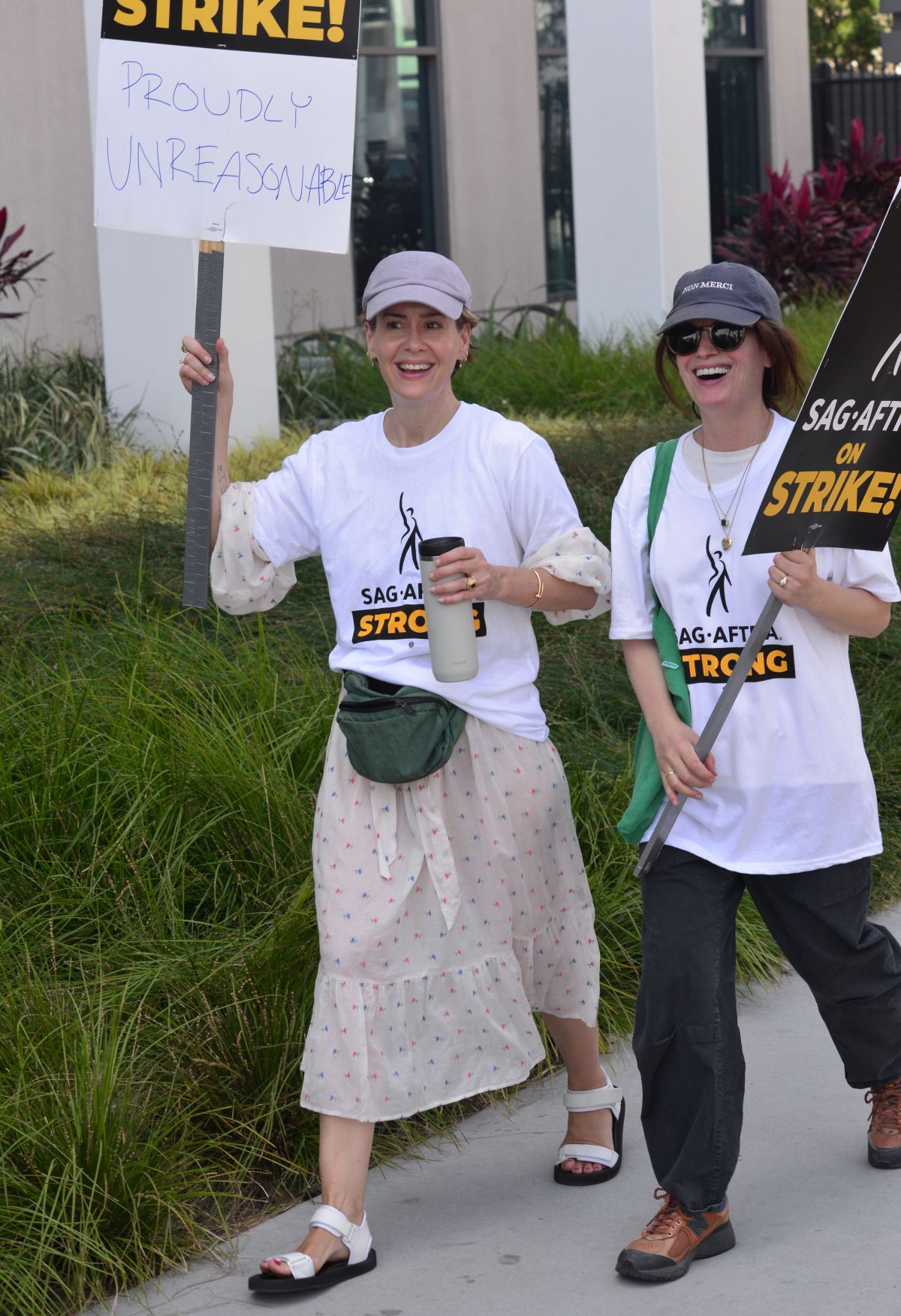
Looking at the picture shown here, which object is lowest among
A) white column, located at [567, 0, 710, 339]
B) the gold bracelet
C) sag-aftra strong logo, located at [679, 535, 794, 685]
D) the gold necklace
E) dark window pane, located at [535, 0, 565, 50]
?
sag-aftra strong logo, located at [679, 535, 794, 685]

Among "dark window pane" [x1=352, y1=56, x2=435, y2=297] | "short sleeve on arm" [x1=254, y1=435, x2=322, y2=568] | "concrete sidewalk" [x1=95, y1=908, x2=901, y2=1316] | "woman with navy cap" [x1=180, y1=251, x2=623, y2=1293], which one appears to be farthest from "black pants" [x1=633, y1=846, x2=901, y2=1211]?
"dark window pane" [x1=352, y1=56, x2=435, y2=297]

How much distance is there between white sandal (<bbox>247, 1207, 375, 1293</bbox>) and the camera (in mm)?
3201

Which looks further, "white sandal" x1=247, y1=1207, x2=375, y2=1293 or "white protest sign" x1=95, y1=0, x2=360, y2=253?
"white protest sign" x1=95, y1=0, x2=360, y2=253

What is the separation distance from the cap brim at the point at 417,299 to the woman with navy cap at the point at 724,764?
1.38 feet

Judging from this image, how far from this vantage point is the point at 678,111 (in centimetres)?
1139

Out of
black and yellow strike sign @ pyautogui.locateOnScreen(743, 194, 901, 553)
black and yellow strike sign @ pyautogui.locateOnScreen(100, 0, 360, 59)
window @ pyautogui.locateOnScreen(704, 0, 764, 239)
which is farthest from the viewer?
window @ pyautogui.locateOnScreen(704, 0, 764, 239)

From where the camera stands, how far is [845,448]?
3227 millimetres

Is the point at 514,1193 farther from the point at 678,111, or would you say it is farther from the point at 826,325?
the point at 678,111

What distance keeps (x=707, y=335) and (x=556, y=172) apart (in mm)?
13639

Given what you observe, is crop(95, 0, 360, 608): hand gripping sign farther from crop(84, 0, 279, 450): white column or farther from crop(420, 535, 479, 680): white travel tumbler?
crop(84, 0, 279, 450): white column

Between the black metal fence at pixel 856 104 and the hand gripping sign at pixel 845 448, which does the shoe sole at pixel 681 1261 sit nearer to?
the hand gripping sign at pixel 845 448

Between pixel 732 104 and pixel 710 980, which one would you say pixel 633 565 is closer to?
pixel 710 980

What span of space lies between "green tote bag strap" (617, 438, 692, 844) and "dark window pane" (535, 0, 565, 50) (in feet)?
45.1

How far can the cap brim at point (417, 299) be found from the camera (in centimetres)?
333
